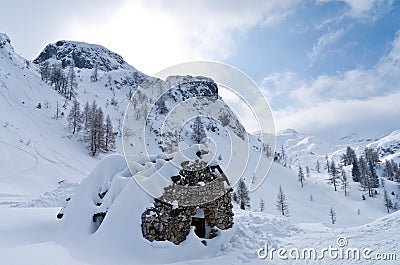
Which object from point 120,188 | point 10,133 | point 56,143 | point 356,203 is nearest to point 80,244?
point 120,188

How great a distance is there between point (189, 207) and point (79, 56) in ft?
447

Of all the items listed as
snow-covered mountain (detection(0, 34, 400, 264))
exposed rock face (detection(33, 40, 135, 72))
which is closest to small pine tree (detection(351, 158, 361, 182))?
snow-covered mountain (detection(0, 34, 400, 264))

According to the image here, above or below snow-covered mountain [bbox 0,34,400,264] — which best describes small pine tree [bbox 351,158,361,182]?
above

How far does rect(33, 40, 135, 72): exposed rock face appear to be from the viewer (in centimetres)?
12396

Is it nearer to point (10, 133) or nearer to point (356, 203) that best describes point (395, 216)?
point (10, 133)

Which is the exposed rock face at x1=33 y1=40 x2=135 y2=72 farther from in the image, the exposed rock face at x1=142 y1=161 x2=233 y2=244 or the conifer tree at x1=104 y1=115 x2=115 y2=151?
the exposed rock face at x1=142 y1=161 x2=233 y2=244

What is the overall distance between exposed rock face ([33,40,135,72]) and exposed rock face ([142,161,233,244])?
415 ft

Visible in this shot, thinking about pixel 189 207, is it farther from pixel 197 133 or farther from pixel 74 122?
pixel 197 133

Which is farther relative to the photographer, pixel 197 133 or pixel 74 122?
pixel 197 133

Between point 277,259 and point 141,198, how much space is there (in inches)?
180

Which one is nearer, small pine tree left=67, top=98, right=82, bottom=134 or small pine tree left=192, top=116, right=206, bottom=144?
small pine tree left=67, top=98, right=82, bottom=134

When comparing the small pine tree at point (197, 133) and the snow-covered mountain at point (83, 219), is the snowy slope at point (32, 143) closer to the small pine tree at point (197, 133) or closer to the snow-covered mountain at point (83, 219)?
the snow-covered mountain at point (83, 219)

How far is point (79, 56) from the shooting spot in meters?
126

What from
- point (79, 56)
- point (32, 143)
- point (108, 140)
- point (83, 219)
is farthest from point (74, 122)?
point (79, 56)
